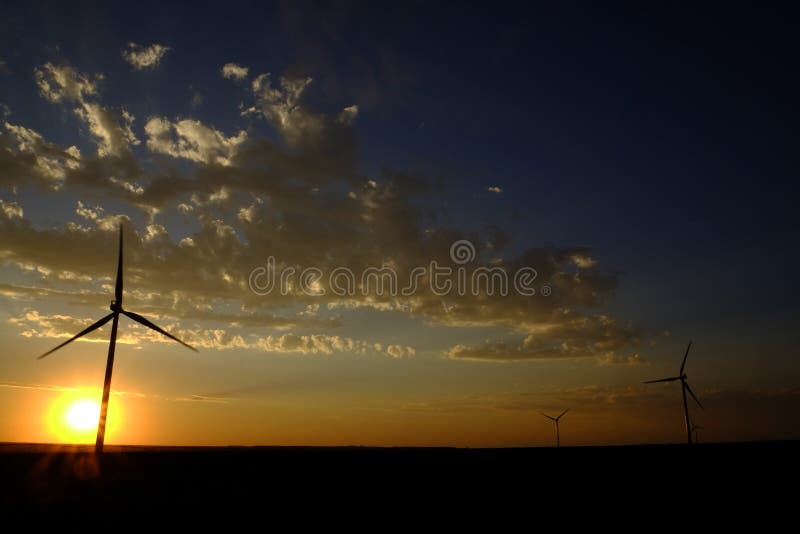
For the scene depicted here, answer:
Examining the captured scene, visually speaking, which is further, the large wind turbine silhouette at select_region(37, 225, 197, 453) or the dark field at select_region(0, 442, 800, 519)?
the large wind turbine silhouette at select_region(37, 225, 197, 453)

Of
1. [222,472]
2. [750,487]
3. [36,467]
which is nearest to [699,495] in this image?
[750,487]

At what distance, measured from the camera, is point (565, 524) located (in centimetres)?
3738

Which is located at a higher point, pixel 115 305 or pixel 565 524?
pixel 115 305

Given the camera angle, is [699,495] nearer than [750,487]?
Yes

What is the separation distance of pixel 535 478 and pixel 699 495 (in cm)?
1830

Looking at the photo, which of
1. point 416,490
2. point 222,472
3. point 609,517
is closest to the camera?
A: point 609,517

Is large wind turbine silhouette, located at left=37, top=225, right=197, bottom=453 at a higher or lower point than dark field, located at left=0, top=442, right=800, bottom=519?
higher

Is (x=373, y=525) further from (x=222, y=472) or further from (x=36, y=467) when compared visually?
(x=36, y=467)

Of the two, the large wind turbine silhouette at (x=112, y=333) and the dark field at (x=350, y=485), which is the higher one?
the large wind turbine silhouette at (x=112, y=333)

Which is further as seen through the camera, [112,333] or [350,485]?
[112,333]

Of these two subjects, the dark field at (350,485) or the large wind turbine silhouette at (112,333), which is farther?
the large wind turbine silhouette at (112,333)

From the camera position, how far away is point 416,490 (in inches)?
2073

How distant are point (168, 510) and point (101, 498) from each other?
1002 centimetres

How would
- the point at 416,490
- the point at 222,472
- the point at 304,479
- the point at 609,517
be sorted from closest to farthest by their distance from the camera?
the point at 609,517, the point at 416,490, the point at 304,479, the point at 222,472
